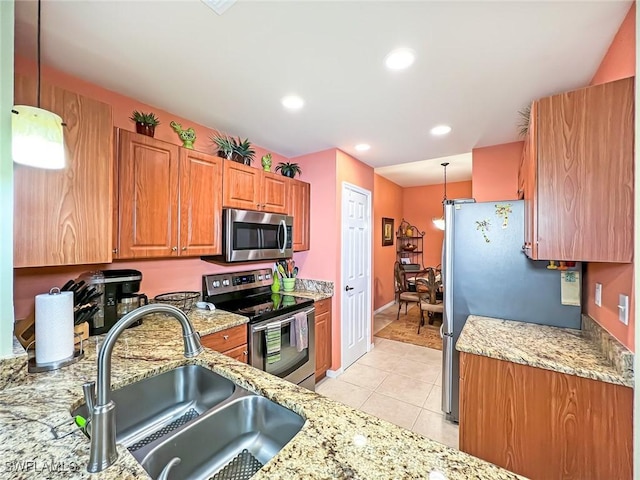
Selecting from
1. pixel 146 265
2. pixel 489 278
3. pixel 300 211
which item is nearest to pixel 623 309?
pixel 489 278

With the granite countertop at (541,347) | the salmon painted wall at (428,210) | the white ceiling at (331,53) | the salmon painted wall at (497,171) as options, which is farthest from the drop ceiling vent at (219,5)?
the salmon painted wall at (428,210)

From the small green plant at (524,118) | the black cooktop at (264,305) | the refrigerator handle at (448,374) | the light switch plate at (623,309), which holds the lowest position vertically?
the refrigerator handle at (448,374)

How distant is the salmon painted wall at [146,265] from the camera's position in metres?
1.59

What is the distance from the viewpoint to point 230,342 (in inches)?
75.0

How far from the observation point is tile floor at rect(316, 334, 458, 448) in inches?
89.1

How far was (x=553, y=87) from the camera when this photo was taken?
5.85ft

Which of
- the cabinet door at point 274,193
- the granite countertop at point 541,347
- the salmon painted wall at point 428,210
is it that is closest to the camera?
the granite countertop at point 541,347

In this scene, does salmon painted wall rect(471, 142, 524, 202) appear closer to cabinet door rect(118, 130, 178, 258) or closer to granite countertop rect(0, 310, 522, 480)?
granite countertop rect(0, 310, 522, 480)

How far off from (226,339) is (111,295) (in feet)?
2.41

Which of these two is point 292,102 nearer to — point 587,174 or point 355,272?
point 587,174

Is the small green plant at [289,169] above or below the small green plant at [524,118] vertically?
below

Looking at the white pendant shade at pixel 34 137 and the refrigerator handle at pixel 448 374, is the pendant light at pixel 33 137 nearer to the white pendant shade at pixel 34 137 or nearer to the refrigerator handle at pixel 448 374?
the white pendant shade at pixel 34 137

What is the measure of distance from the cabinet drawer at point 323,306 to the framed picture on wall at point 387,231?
120 inches

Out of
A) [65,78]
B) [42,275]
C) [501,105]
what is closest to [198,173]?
[65,78]
